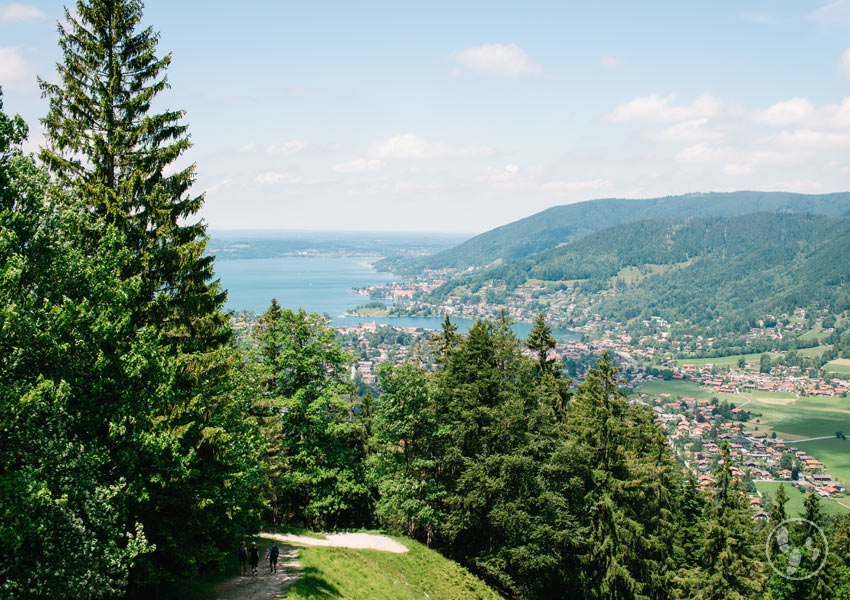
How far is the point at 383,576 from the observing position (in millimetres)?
19109

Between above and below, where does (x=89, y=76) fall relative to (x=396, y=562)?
above

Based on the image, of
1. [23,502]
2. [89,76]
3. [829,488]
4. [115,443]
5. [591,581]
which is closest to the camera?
[23,502]

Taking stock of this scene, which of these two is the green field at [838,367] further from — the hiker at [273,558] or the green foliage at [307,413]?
the hiker at [273,558]

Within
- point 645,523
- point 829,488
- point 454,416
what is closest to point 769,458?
point 829,488

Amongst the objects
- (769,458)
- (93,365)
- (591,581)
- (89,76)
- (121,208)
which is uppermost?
(89,76)

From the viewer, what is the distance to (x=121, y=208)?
13.3 m

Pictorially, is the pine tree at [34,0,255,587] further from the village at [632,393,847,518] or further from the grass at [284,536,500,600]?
the village at [632,393,847,518]

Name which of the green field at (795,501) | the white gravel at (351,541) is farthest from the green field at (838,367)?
the white gravel at (351,541)

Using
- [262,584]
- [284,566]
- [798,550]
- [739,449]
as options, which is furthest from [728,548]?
[739,449]

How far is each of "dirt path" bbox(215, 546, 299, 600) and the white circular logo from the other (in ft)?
88.8

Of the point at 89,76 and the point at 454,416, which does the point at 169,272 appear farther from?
the point at 454,416

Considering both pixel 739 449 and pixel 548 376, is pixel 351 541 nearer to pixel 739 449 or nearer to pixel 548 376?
pixel 548 376

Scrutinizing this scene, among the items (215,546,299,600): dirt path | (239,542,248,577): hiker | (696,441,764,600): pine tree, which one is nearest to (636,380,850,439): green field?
(696,441,764,600): pine tree

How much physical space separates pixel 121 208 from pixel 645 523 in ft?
86.1
